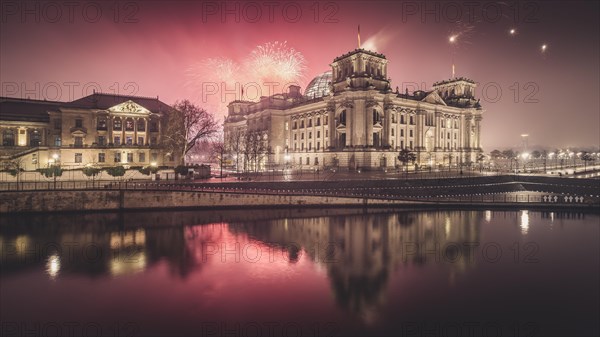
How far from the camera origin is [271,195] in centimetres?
4200

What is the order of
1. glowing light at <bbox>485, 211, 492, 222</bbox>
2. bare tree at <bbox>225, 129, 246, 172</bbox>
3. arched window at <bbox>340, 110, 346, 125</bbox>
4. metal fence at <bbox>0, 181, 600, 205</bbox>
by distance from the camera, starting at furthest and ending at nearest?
bare tree at <bbox>225, 129, 246, 172</bbox>, arched window at <bbox>340, 110, 346, 125</bbox>, metal fence at <bbox>0, 181, 600, 205</bbox>, glowing light at <bbox>485, 211, 492, 222</bbox>

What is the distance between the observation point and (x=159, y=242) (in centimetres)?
2841

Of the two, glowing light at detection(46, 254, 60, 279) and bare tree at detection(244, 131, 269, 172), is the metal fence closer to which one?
glowing light at detection(46, 254, 60, 279)

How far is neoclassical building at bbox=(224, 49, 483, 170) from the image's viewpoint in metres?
70.6

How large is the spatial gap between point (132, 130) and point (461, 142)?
3514 inches

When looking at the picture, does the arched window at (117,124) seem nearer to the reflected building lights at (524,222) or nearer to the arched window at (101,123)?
the arched window at (101,123)

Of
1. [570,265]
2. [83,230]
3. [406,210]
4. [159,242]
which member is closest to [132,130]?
[83,230]

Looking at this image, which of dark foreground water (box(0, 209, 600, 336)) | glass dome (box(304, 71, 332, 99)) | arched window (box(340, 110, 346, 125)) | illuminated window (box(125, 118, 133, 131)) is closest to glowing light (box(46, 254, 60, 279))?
dark foreground water (box(0, 209, 600, 336))

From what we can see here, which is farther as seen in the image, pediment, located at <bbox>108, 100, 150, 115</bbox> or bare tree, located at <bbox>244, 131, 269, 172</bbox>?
bare tree, located at <bbox>244, 131, 269, 172</bbox>

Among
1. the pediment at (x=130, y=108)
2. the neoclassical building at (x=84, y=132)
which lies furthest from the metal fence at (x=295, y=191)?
the pediment at (x=130, y=108)

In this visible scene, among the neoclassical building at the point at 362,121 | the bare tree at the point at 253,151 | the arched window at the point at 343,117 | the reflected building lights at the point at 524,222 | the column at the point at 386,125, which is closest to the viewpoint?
the reflected building lights at the point at 524,222

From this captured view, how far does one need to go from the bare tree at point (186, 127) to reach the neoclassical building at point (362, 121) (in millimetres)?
28263

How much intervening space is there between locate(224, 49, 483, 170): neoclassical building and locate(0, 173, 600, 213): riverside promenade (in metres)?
22.7

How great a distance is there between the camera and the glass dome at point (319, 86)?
98.8 m
